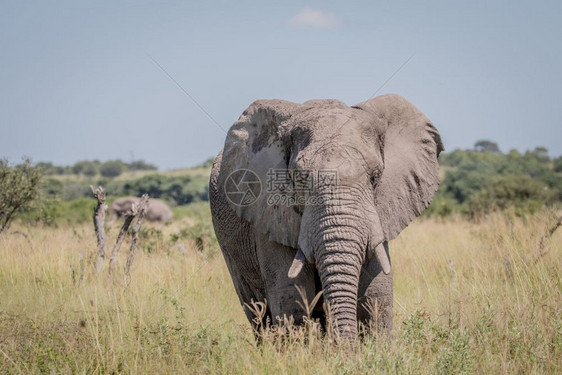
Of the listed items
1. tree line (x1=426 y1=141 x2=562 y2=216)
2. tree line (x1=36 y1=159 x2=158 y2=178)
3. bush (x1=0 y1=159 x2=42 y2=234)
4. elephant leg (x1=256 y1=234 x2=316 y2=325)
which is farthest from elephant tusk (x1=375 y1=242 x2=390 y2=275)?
tree line (x1=36 y1=159 x2=158 y2=178)

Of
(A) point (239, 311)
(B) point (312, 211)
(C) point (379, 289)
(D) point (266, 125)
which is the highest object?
(D) point (266, 125)

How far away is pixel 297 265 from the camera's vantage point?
5.11 meters

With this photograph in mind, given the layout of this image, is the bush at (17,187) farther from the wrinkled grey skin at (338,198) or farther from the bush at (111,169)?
the bush at (111,169)

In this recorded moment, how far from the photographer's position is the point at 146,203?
32.4 ft

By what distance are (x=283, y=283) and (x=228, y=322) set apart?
6.95 ft

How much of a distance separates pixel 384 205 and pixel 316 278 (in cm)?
80

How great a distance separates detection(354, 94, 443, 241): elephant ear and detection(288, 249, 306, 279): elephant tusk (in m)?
0.80

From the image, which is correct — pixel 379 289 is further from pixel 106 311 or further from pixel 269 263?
pixel 106 311

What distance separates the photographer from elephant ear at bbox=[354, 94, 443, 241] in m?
5.68

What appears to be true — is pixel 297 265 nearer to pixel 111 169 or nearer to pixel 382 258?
pixel 382 258

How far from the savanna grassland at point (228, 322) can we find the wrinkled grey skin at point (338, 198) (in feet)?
1.26

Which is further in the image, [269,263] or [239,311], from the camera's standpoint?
[239,311]

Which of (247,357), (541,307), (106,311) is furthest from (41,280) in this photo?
(541,307)

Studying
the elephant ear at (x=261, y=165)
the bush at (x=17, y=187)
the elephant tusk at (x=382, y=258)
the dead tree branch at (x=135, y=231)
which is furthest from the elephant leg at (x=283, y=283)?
the bush at (x=17, y=187)
